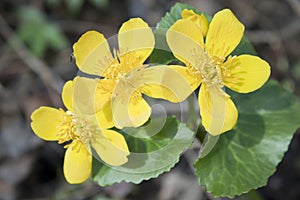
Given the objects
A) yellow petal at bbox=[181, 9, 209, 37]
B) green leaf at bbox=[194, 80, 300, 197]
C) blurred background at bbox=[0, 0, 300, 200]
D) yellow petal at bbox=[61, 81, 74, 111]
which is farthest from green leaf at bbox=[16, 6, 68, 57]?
yellow petal at bbox=[181, 9, 209, 37]

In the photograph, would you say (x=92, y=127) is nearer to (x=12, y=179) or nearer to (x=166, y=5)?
(x=12, y=179)

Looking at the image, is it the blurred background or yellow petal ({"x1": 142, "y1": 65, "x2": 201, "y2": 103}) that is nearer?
yellow petal ({"x1": 142, "y1": 65, "x2": 201, "y2": 103})

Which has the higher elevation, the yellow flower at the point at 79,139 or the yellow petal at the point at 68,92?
the yellow petal at the point at 68,92

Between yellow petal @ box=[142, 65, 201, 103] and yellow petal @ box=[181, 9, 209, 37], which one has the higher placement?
yellow petal @ box=[181, 9, 209, 37]

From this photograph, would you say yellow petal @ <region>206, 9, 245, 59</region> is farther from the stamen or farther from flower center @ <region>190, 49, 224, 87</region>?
the stamen

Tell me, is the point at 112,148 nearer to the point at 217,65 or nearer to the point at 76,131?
the point at 76,131

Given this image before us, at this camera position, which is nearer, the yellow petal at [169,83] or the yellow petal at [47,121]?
the yellow petal at [169,83]

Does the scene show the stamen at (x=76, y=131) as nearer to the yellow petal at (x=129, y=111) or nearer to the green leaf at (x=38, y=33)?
the yellow petal at (x=129, y=111)

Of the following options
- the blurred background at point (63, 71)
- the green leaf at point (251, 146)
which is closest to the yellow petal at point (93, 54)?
the green leaf at point (251, 146)
